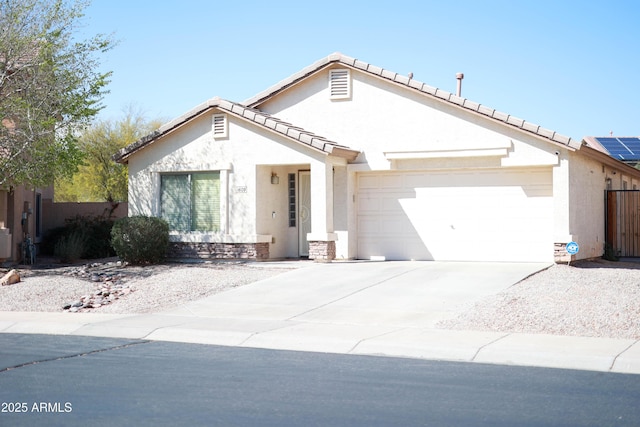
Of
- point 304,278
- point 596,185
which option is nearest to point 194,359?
point 304,278

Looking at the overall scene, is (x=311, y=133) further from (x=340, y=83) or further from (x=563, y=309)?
(x=563, y=309)

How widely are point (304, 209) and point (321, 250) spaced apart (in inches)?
91.1

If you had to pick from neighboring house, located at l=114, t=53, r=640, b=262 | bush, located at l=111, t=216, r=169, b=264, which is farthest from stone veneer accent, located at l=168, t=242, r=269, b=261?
bush, located at l=111, t=216, r=169, b=264

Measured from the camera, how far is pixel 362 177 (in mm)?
21406

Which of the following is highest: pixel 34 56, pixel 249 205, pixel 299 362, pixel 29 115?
pixel 34 56

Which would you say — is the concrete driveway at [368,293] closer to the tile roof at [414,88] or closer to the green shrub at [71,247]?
the tile roof at [414,88]

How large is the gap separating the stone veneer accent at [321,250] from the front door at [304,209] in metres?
1.91

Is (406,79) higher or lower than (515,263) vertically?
higher

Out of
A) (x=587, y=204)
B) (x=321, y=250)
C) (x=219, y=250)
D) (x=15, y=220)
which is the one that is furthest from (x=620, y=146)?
(x=15, y=220)

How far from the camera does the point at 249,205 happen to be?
68.0ft

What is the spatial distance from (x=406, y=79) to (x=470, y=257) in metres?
4.72

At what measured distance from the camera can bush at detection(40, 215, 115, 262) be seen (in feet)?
80.3

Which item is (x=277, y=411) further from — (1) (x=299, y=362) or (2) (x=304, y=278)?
(2) (x=304, y=278)

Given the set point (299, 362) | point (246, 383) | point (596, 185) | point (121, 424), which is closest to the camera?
point (121, 424)
